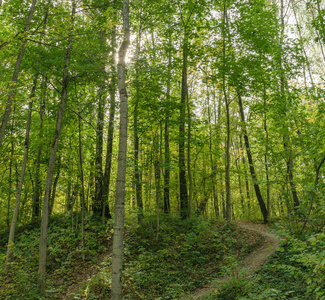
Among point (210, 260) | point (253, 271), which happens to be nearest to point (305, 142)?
point (253, 271)

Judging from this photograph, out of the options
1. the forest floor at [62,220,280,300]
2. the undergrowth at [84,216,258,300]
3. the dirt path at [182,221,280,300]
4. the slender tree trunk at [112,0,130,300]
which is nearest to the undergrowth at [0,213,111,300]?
the forest floor at [62,220,280,300]

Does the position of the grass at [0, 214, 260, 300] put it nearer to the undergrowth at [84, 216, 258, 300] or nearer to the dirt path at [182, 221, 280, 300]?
the undergrowth at [84, 216, 258, 300]

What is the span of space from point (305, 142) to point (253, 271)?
4518 millimetres

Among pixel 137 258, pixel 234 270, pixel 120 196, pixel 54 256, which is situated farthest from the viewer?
pixel 54 256

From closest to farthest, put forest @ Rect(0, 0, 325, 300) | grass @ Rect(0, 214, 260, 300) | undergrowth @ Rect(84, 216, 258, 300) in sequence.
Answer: forest @ Rect(0, 0, 325, 300) → grass @ Rect(0, 214, 260, 300) → undergrowth @ Rect(84, 216, 258, 300)

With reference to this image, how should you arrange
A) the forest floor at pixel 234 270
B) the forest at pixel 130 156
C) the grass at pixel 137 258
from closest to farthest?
1. the forest at pixel 130 156
2. the forest floor at pixel 234 270
3. the grass at pixel 137 258

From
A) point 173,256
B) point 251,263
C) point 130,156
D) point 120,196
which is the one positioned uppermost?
point 130,156

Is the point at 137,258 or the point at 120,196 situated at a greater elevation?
the point at 120,196

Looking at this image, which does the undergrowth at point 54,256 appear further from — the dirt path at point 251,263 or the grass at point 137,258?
the dirt path at point 251,263

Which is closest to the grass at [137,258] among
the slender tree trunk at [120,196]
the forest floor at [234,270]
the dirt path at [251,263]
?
the forest floor at [234,270]

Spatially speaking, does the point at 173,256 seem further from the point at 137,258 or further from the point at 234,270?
the point at 234,270

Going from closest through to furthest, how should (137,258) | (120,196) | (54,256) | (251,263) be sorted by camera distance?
(120,196), (251,263), (137,258), (54,256)

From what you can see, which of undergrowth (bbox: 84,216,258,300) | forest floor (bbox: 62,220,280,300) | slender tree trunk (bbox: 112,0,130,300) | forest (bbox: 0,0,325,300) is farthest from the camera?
undergrowth (bbox: 84,216,258,300)

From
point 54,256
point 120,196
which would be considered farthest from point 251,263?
point 54,256
